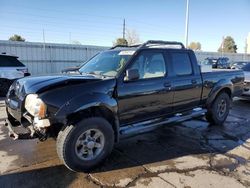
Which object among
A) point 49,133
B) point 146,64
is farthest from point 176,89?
point 49,133

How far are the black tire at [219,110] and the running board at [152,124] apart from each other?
652 mm

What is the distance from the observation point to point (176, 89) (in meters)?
5.10

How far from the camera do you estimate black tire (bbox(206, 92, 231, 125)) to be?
630 centimetres

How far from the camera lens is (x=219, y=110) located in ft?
21.5

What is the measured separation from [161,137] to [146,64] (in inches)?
68.2

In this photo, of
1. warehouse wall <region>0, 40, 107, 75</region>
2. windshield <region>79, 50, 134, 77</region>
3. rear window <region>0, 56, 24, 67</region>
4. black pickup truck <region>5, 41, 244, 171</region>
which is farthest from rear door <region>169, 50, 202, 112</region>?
warehouse wall <region>0, 40, 107, 75</region>

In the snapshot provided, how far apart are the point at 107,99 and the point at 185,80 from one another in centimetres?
204

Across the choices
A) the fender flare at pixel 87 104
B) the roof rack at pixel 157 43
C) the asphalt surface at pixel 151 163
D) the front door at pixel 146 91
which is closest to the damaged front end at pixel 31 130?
the fender flare at pixel 87 104

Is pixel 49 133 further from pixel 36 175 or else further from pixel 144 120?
pixel 144 120

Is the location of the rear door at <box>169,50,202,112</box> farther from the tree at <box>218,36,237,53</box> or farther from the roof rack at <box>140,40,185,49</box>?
the tree at <box>218,36,237,53</box>

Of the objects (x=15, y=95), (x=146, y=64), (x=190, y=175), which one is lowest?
(x=190, y=175)

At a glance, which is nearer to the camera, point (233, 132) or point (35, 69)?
point (233, 132)

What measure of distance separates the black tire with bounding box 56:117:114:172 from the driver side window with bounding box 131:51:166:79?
1158 mm

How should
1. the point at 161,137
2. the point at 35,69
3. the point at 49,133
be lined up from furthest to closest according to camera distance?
the point at 35,69 < the point at 161,137 < the point at 49,133
